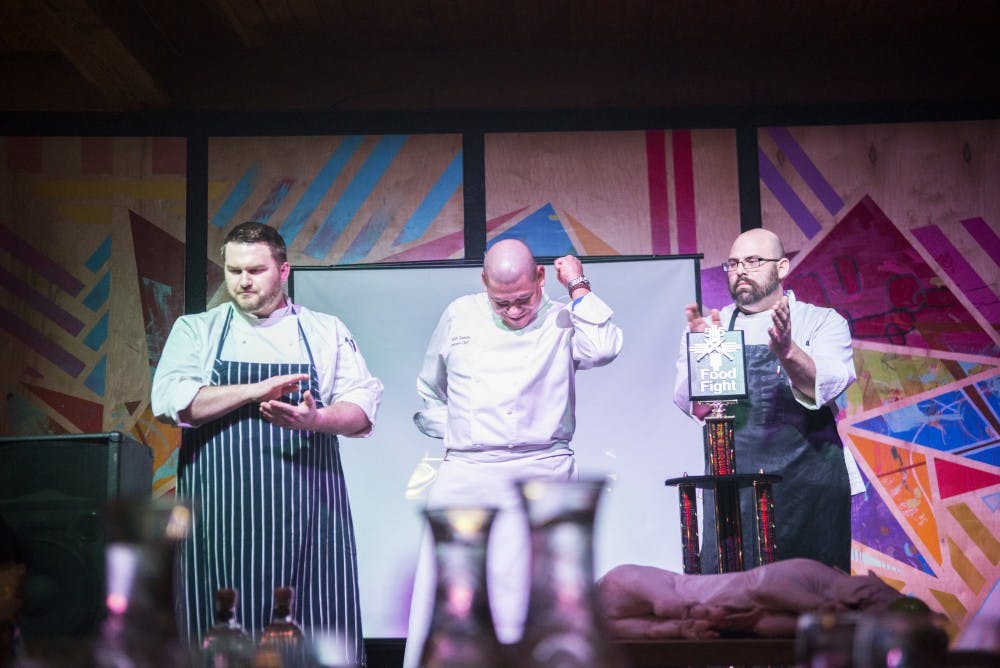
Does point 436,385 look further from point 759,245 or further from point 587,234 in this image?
point 587,234

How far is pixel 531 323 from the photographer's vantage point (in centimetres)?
411

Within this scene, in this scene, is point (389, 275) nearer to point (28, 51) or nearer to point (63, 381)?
point (63, 381)

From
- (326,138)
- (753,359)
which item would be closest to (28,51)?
(326,138)

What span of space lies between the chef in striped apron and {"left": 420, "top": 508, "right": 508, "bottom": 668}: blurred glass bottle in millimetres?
2607

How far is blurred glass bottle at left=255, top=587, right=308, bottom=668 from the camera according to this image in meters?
1.03

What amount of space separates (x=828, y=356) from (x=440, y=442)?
1.73 meters

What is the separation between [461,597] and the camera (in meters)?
0.98

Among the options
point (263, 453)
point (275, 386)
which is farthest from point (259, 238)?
point (263, 453)

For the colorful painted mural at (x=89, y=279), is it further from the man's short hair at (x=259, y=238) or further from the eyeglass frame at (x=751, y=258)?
the eyeglass frame at (x=751, y=258)

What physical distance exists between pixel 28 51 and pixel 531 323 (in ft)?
Answer: 10.4

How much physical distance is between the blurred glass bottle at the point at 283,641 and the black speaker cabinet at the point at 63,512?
112 inches

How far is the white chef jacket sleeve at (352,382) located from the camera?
387 cm

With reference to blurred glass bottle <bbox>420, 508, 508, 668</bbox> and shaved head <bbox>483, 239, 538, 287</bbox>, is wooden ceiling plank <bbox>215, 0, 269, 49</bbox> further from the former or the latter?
blurred glass bottle <bbox>420, 508, 508, 668</bbox>

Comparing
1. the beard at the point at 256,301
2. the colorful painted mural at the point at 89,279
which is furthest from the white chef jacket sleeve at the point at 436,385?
the colorful painted mural at the point at 89,279
